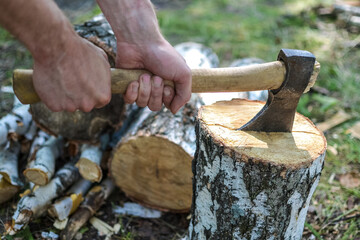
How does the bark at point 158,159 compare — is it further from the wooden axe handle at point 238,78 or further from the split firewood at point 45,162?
the wooden axe handle at point 238,78

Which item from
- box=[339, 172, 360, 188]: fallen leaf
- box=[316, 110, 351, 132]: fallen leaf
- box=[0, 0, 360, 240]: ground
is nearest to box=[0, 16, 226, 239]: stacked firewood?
box=[0, 0, 360, 240]: ground

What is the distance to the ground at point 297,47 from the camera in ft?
8.25

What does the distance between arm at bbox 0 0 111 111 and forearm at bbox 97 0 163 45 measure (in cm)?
32

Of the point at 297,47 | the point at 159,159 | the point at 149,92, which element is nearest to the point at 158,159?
the point at 159,159

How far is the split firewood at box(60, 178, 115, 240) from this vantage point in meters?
2.33

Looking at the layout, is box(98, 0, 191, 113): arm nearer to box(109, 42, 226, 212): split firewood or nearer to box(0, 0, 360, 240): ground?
box(109, 42, 226, 212): split firewood

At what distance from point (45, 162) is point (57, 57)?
1.24 meters

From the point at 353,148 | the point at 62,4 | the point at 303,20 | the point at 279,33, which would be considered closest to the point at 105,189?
the point at 353,148

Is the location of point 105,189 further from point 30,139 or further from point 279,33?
point 279,33

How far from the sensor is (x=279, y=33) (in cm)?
566

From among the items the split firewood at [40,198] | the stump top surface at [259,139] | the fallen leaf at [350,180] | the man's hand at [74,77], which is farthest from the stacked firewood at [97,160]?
the fallen leaf at [350,180]

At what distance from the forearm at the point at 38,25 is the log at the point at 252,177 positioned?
84 centimetres

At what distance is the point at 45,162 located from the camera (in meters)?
2.48

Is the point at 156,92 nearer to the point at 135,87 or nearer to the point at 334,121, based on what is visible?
the point at 135,87
